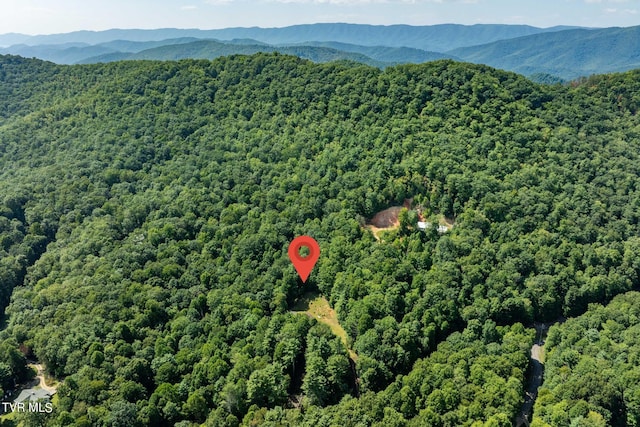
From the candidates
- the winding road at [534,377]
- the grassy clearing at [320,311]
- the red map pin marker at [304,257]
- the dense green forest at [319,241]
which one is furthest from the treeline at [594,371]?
the red map pin marker at [304,257]

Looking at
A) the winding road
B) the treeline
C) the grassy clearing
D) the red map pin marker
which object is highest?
the red map pin marker

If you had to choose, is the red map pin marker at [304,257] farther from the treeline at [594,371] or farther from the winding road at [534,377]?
the treeline at [594,371]

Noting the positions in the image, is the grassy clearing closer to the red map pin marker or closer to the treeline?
the red map pin marker

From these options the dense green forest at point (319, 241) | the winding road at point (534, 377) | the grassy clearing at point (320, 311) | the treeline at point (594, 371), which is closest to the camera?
the treeline at point (594, 371)

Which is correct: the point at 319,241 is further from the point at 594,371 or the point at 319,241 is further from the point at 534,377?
the point at 594,371

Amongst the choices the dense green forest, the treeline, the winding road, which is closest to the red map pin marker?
the dense green forest

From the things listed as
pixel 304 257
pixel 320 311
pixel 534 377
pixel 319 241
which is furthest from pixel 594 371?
pixel 304 257
